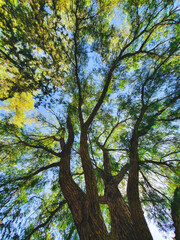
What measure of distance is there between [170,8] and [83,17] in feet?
6.27

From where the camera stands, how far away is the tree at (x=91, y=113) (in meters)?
1.62

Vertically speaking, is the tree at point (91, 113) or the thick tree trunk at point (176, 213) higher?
the tree at point (91, 113)

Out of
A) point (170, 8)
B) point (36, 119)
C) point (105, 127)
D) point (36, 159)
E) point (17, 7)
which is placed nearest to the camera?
point (17, 7)

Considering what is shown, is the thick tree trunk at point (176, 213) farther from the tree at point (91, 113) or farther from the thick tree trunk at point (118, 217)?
the thick tree trunk at point (118, 217)

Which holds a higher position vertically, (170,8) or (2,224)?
(170,8)

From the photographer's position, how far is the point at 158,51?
259 centimetres

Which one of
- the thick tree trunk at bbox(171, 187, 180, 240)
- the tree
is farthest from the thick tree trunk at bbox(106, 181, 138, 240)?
the thick tree trunk at bbox(171, 187, 180, 240)

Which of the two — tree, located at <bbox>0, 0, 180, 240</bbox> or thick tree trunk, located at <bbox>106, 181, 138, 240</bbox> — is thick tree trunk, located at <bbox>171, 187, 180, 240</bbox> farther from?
thick tree trunk, located at <bbox>106, 181, 138, 240</bbox>

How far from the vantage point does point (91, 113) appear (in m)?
2.37

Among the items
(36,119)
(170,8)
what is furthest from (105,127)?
(170,8)

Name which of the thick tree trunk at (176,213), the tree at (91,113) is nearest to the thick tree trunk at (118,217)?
the tree at (91,113)

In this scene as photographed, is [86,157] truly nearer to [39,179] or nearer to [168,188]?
[39,179]

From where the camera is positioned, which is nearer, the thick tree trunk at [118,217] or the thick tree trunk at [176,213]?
the thick tree trunk at [118,217]

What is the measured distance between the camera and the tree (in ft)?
5.30
